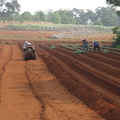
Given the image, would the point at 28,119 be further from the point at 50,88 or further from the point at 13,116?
the point at 50,88

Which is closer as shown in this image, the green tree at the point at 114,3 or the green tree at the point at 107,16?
the green tree at the point at 114,3

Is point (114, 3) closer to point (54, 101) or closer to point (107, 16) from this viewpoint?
point (54, 101)

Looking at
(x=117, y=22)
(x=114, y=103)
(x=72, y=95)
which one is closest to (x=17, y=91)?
(x=72, y=95)

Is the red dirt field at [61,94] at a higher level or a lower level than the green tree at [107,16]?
lower

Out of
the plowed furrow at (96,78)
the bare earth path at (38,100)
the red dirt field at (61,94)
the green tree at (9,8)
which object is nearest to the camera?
the bare earth path at (38,100)

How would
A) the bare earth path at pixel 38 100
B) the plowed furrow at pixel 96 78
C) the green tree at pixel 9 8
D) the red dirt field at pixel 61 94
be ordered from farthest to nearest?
1. the green tree at pixel 9 8
2. the plowed furrow at pixel 96 78
3. the red dirt field at pixel 61 94
4. the bare earth path at pixel 38 100

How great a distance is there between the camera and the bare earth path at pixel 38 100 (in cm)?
707

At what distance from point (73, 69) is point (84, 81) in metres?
3.42

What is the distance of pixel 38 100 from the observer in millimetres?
8750

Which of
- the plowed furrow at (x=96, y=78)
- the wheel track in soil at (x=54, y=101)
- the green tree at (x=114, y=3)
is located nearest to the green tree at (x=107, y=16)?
the green tree at (x=114, y=3)

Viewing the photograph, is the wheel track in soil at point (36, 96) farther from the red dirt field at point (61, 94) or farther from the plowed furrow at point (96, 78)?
the plowed furrow at point (96, 78)

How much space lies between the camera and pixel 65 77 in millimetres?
12555

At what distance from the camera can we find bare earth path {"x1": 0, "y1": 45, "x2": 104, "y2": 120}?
23.2 feet

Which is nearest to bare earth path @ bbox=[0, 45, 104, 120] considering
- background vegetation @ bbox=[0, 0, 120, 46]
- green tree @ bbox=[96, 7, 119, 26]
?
background vegetation @ bbox=[0, 0, 120, 46]
